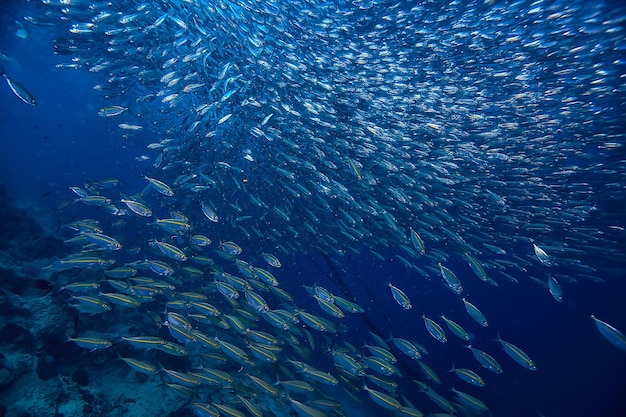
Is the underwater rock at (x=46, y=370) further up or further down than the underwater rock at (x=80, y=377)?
further up

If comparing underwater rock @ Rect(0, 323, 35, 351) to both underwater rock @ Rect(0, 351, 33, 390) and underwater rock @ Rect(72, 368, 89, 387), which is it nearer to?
underwater rock @ Rect(0, 351, 33, 390)

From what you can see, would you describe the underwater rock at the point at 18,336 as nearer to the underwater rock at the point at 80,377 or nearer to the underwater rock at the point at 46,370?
the underwater rock at the point at 46,370

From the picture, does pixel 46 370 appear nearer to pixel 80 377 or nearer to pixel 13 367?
pixel 13 367

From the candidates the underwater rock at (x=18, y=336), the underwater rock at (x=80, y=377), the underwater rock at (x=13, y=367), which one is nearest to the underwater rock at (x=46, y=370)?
the underwater rock at (x=13, y=367)

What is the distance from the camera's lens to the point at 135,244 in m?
10.2

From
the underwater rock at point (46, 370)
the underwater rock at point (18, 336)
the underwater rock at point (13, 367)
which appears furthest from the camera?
the underwater rock at point (18, 336)

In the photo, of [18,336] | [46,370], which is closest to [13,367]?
[46,370]

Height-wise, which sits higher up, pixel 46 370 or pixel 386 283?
pixel 386 283

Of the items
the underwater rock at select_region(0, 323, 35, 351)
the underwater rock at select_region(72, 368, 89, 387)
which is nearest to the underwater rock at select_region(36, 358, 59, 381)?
the underwater rock at select_region(72, 368, 89, 387)

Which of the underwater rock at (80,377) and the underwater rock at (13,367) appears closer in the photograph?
the underwater rock at (13,367)

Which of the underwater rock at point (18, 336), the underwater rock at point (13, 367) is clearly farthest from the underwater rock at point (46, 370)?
the underwater rock at point (18, 336)

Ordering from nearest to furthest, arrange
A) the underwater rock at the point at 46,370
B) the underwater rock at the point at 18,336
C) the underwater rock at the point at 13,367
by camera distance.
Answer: the underwater rock at the point at 13,367
the underwater rock at the point at 46,370
the underwater rock at the point at 18,336

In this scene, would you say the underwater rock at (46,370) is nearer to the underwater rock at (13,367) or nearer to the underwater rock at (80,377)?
the underwater rock at (13,367)

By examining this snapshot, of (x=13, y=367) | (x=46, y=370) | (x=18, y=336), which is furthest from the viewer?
(x=18, y=336)
